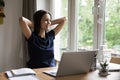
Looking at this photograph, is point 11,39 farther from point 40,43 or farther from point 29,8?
point 40,43

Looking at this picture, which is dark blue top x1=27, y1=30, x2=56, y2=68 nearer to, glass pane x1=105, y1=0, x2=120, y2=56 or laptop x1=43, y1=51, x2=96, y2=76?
laptop x1=43, y1=51, x2=96, y2=76

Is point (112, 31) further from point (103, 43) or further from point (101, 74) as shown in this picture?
point (101, 74)

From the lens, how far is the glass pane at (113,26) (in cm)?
271

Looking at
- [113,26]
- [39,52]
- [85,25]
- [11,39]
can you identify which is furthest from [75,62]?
[11,39]

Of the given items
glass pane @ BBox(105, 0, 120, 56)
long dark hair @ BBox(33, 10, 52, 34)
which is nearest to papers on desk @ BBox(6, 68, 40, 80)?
long dark hair @ BBox(33, 10, 52, 34)

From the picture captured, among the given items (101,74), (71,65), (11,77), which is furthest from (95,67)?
(11,77)

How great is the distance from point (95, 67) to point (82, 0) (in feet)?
4.69

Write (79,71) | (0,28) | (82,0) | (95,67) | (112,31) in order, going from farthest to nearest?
(0,28), (82,0), (112,31), (95,67), (79,71)

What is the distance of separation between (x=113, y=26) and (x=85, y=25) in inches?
19.3

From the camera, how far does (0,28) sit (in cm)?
371

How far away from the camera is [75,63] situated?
175 cm

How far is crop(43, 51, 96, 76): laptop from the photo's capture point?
1.70 m

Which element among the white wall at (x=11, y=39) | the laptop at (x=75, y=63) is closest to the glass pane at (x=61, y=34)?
the white wall at (x=11, y=39)

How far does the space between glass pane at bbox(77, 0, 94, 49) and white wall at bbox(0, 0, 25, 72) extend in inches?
41.7
